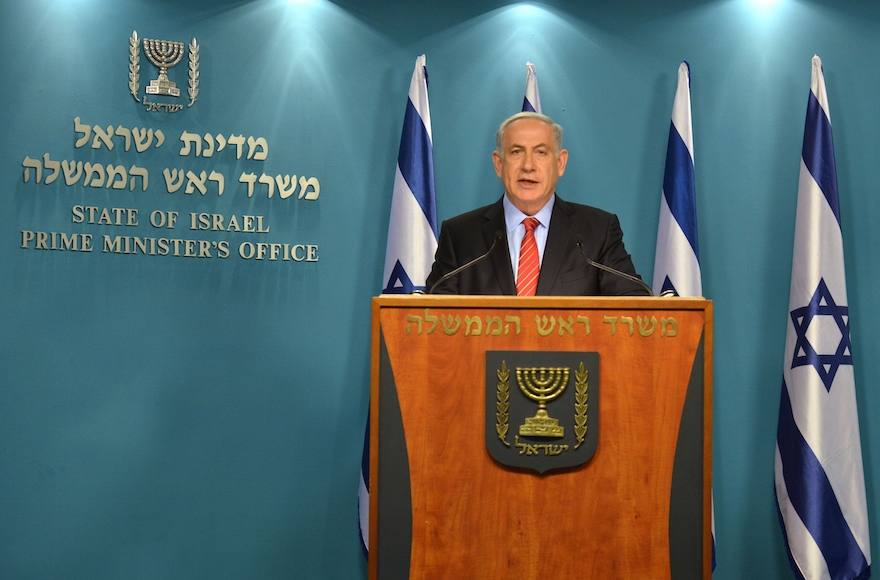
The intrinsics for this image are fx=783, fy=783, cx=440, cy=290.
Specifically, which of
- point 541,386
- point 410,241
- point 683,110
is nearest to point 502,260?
point 541,386

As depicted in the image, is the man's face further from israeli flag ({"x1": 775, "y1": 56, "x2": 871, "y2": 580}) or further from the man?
israeli flag ({"x1": 775, "y1": 56, "x2": 871, "y2": 580})

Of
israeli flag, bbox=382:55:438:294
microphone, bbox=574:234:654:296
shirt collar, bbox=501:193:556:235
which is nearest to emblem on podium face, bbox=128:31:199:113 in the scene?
israeli flag, bbox=382:55:438:294

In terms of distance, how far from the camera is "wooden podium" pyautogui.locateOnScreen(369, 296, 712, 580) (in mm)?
1498

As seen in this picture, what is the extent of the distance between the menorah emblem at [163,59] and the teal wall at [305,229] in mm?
58

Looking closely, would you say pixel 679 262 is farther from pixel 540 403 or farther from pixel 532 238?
pixel 540 403

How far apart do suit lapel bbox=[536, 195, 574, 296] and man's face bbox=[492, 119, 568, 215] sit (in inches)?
2.5

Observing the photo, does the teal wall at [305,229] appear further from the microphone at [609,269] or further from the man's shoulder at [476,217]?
the microphone at [609,269]

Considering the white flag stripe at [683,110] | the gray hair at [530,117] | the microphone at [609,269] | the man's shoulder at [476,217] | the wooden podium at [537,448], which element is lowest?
the wooden podium at [537,448]

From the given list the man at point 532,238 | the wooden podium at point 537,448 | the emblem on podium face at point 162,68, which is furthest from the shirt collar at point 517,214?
the emblem on podium face at point 162,68

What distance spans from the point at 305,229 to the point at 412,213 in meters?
0.50

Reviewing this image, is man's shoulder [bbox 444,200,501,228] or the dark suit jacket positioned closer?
the dark suit jacket

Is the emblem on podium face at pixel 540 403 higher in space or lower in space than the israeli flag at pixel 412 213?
lower

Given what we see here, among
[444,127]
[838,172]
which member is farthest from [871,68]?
[444,127]

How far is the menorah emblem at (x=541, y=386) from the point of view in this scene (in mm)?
1516
